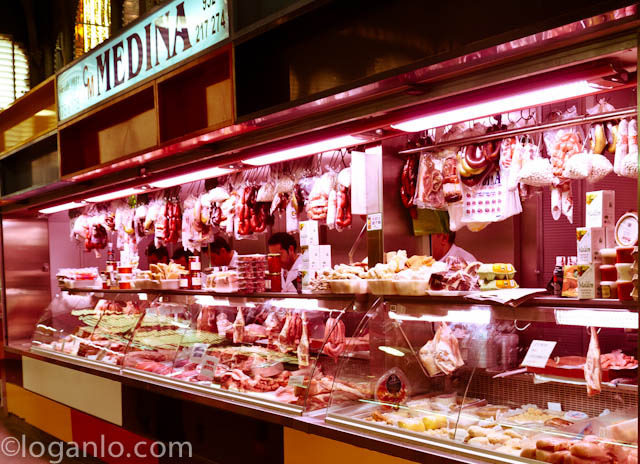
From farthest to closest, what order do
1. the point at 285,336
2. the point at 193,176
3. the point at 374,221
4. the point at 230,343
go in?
the point at 193,176 < the point at 230,343 < the point at 285,336 < the point at 374,221

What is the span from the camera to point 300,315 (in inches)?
161

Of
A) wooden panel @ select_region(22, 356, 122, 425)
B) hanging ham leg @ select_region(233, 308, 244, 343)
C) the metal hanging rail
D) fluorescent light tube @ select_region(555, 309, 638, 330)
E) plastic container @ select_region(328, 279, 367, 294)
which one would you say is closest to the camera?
fluorescent light tube @ select_region(555, 309, 638, 330)

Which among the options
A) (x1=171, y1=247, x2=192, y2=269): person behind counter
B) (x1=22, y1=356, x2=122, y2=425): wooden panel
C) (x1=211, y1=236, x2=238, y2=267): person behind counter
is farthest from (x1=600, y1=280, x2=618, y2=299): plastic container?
(x1=171, y1=247, x2=192, y2=269): person behind counter

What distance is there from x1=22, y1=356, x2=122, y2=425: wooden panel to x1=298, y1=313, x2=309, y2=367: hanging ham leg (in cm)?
167

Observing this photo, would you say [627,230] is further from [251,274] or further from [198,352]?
[198,352]

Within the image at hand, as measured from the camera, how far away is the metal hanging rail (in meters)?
3.02

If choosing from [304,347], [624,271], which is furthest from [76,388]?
[624,271]

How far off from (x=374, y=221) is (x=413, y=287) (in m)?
0.71

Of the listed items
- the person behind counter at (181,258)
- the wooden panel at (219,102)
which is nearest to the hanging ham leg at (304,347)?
the wooden panel at (219,102)

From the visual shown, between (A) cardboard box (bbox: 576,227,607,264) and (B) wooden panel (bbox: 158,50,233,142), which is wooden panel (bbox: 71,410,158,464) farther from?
(A) cardboard box (bbox: 576,227,607,264)

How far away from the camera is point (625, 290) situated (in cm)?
249

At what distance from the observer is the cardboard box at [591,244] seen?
262cm

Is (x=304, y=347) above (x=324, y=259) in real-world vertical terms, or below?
below

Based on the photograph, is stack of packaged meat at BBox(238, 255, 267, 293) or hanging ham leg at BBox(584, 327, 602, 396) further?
stack of packaged meat at BBox(238, 255, 267, 293)
